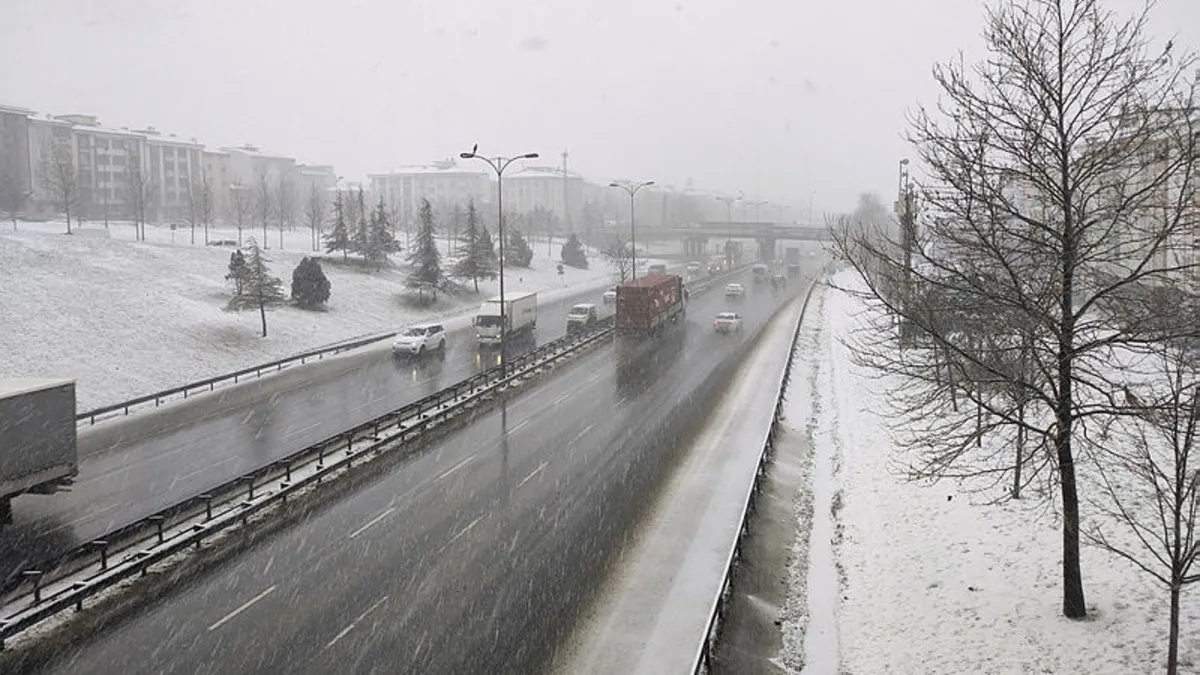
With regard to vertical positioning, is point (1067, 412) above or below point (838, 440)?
above

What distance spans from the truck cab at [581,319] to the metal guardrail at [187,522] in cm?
2008

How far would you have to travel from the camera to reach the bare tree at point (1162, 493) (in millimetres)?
8828

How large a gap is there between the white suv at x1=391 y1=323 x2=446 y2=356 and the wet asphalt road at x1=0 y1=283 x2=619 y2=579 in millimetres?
760

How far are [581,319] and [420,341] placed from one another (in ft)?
36.3

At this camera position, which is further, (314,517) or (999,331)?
(314,517)

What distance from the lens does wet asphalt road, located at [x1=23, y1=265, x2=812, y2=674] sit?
38.1ft

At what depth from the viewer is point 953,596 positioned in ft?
43.7

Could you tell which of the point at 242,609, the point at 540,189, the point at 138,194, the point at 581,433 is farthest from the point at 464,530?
the point at 540,189

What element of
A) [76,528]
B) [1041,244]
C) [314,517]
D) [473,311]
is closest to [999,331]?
[1041,244]

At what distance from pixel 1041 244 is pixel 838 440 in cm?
1419

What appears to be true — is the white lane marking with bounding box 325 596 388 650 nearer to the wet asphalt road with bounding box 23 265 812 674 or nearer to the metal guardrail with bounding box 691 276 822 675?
the wet asphalt road with bounding box 23 265 812 674

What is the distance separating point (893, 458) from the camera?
71.3ft

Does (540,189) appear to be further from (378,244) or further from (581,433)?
(581,433)

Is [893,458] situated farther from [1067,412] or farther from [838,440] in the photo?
[1067,412]
